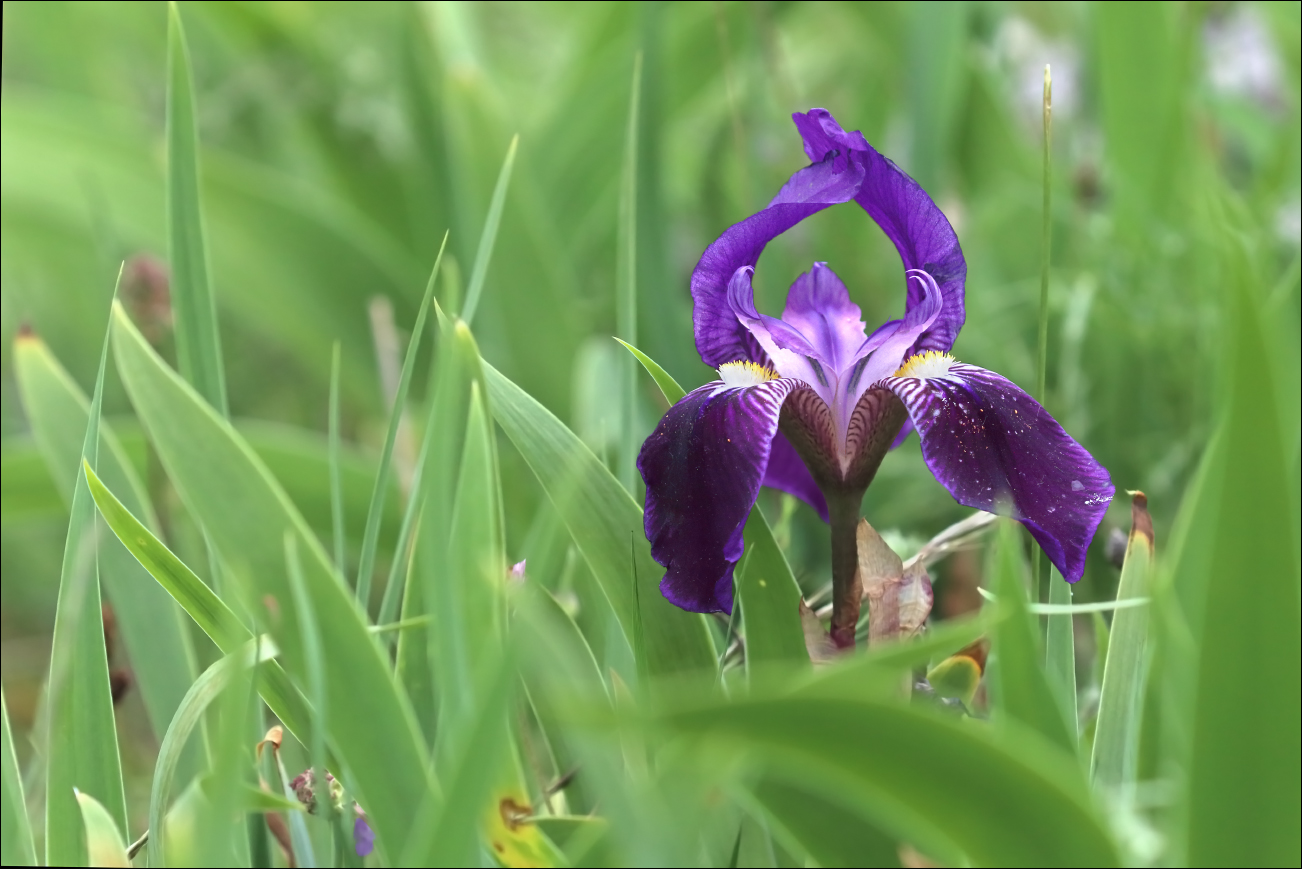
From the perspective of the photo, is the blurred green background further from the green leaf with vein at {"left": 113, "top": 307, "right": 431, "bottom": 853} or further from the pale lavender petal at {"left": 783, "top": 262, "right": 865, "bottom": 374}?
the green leaf with vein at {"left": 113, "top": 307, "right": 431, "bottom": 853}

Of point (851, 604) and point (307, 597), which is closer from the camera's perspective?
point (307, 597)

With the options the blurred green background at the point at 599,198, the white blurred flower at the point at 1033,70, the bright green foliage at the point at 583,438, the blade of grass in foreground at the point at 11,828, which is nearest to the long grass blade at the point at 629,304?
the bright green foliage at the point at 583,438

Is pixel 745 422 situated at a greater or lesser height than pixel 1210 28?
lesser

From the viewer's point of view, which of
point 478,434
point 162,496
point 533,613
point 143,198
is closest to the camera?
point 533,613

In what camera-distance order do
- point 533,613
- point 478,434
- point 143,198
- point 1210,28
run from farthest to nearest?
point 1210,28, point 143,198, point 478,434, point 533,613

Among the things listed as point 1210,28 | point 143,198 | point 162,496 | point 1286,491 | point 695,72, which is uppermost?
point 1210,28

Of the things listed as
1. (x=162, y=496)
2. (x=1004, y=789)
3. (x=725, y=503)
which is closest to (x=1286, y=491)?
(x=1004, y=789)

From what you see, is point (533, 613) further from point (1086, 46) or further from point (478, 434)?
point (1086, 46)

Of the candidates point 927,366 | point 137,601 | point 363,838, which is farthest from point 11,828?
point 927,366
